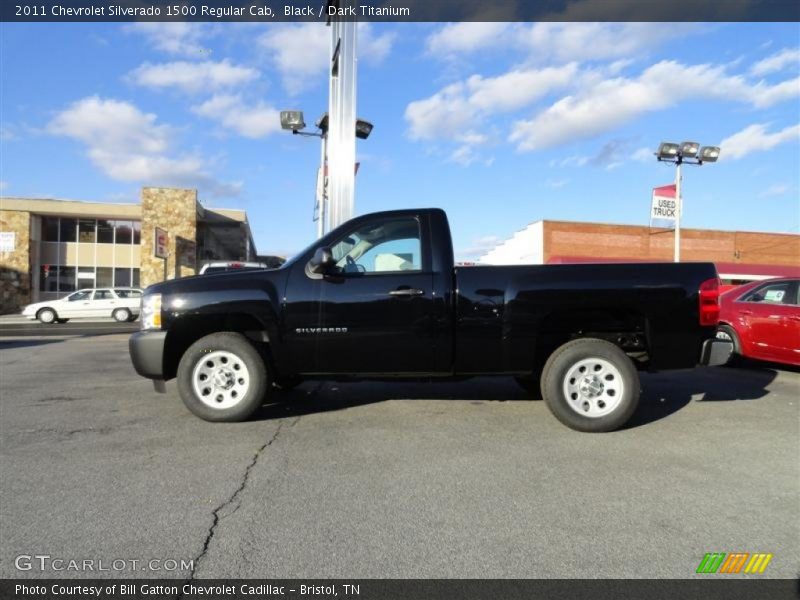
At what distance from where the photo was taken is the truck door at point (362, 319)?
5.21 meters

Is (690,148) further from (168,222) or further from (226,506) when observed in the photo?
(168,222)

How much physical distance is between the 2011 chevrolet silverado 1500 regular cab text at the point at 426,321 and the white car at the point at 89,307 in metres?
20.1

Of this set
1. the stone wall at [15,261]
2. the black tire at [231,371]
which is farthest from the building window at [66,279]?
the black tire at [231,371]

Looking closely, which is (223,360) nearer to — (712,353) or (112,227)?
(712,353)

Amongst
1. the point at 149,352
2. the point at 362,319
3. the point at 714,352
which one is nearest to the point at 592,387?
the point at 714,352

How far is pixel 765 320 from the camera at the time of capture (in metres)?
8.27

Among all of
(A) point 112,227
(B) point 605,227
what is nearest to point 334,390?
(A) point 112,227

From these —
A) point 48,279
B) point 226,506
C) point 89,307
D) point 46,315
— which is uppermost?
point 48,279

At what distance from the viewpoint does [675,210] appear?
20.6 m

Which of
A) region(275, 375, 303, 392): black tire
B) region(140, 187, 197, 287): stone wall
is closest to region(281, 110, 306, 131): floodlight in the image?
region(275, 375, 303, 392): black tire

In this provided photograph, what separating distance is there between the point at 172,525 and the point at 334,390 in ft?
12.7

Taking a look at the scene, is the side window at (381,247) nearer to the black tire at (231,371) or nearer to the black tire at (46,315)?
the black tire at (231,371)

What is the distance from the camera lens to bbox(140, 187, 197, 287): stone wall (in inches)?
1208

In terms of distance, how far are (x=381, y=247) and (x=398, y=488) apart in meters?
2.50
